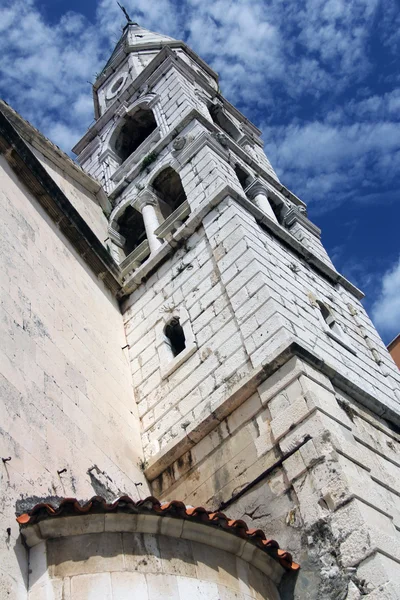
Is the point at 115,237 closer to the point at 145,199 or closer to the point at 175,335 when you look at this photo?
the point at 145,199

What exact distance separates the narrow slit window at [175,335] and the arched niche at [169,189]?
4101mm

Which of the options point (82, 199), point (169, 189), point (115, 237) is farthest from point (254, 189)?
point (82, 199)

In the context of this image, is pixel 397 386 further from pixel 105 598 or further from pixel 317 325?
pixel 105 598

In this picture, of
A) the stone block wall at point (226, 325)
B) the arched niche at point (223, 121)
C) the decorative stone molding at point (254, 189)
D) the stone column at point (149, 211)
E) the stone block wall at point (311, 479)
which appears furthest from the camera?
the arched niche at point (223, 121)

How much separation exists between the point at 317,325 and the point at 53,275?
11.6ft

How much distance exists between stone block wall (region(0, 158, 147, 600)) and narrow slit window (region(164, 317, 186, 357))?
0.70m

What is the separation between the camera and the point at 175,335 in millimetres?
10922

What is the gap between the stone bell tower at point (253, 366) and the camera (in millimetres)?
7207

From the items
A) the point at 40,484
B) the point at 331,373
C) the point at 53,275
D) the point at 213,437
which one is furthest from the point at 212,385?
the point at 40,484

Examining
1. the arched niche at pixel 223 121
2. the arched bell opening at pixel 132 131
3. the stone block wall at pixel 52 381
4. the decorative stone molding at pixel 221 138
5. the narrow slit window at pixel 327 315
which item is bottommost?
the stone block wall at pixel 52 381

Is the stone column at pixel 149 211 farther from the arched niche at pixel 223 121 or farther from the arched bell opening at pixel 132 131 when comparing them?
the arched niche at pixel 223 121

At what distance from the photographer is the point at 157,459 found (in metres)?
9.09

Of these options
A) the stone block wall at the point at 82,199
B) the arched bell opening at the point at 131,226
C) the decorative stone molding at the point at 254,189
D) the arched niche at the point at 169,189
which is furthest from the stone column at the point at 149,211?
the decorative stone molding at the point at 254,189

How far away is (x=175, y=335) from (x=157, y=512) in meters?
4.93
